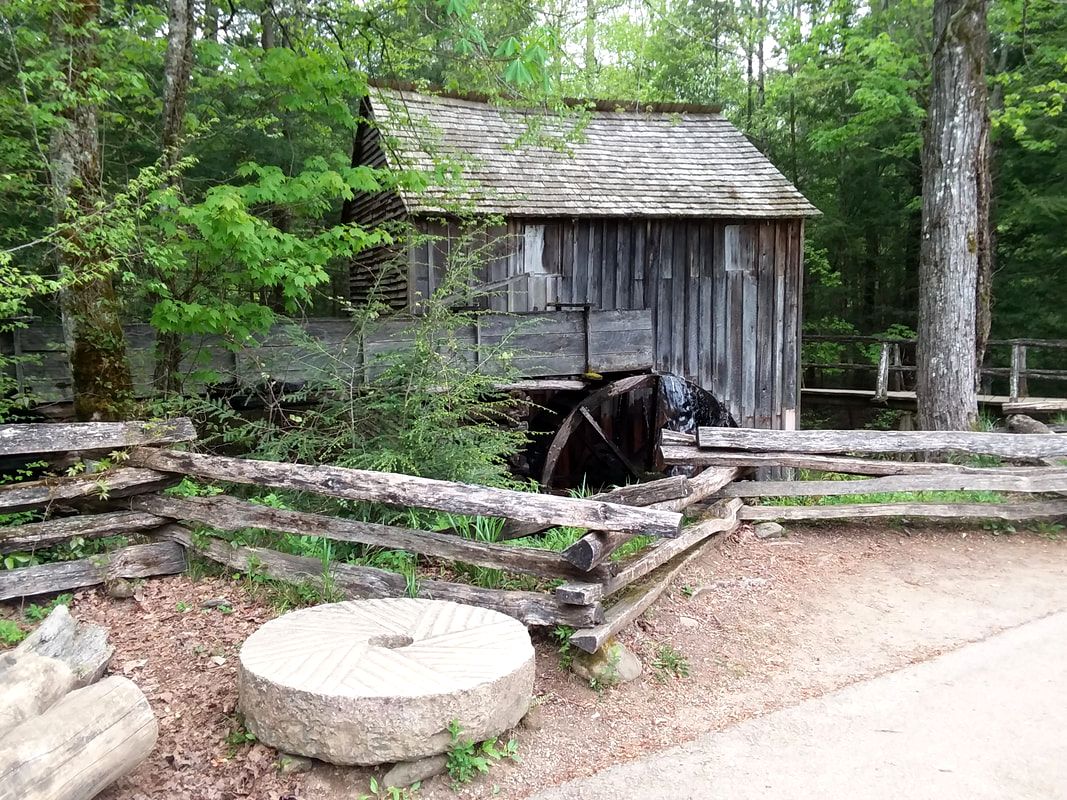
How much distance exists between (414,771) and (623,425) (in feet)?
34.0

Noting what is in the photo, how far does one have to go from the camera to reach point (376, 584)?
14.9 ft

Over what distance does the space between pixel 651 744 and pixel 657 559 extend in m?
1.51

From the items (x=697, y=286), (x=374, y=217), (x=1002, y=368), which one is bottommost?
(x=1002, y=368)

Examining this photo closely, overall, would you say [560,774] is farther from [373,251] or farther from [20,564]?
[373,251]

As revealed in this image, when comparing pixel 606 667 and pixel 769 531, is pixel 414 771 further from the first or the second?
pixel 769 531

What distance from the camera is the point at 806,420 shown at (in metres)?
20.1

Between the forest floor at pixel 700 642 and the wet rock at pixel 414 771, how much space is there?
0.06 metres

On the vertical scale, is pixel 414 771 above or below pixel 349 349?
below

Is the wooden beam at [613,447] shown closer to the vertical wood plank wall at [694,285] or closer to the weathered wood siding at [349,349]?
the weathered wood siding at [349,349]

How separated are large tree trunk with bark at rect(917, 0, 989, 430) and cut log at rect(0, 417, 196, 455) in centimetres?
808

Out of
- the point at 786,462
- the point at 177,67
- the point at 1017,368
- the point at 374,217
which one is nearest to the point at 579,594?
the point at 786,462

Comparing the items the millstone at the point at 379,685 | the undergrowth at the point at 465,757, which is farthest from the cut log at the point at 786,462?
the undergrowth at the point at 465,757

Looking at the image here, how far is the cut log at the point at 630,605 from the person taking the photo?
13.0 ft

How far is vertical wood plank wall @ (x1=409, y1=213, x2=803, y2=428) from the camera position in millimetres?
11398
